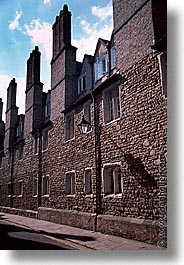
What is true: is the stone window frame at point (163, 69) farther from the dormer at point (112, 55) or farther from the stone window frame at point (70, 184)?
the stone window frame at point (70, 184)

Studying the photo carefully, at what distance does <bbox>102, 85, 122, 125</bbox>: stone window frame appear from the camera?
21.0 feet

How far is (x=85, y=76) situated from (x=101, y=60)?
0.96m

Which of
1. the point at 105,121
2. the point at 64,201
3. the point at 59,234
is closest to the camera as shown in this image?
the point at 59,234

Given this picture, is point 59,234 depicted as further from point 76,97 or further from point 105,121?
point 76,97

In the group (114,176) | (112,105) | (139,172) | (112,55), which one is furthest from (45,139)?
(139,172)

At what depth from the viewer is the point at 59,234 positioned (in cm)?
623

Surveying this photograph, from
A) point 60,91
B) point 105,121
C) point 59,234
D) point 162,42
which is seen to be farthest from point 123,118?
point 60,91

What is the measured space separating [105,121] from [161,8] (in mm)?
2576

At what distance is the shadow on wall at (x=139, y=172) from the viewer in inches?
193

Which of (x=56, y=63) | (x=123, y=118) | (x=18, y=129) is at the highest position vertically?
(x=56, y=63)

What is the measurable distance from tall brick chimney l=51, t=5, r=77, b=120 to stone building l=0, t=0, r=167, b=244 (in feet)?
0.11

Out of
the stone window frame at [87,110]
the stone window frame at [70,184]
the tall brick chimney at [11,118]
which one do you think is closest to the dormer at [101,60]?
the stone window frame at [87,110]

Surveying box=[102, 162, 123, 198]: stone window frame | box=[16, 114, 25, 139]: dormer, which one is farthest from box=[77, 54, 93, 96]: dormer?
box=[16, 114, 25, 139]: dormer

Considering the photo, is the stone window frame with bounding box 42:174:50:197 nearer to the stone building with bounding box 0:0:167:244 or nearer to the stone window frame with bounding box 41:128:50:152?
the stone building with bounding box 0:0:167:244
